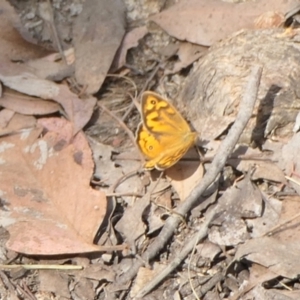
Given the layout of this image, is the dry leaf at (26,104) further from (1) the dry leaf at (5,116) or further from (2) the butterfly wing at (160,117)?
(2) the butterfly wing at (160,117)

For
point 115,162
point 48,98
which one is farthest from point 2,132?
point 115,162

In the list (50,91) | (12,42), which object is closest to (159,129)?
(50,91)

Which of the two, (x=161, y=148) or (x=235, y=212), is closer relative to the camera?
(x=235, y=212)

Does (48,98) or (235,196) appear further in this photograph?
(48,98)

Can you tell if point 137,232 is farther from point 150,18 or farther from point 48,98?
point 150,18

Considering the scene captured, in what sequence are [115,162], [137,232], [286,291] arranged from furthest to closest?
[115,162] → [137,232] → [286,291]

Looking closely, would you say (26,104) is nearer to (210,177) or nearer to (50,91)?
(50,91)

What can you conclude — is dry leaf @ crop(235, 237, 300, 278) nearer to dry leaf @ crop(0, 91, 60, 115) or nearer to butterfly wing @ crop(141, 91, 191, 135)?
butterfly wing @ crop(141, 91, 191, 135)
